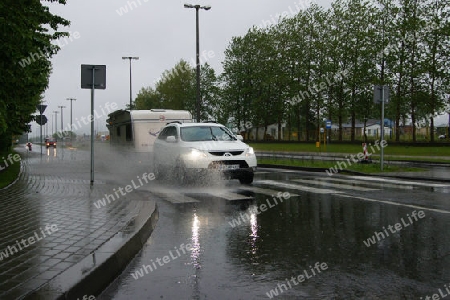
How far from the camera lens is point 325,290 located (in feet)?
13.5

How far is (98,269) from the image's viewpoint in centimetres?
429

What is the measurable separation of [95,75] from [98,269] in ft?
27.9

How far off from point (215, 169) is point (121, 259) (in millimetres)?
7111

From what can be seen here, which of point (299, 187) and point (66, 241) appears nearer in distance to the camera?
point (66, 241)

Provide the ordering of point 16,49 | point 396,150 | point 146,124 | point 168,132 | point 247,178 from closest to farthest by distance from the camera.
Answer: point 16,49 < point 247,178 < point 168,132 < point 146,124 < point 396,150

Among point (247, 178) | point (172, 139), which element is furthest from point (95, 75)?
point (247, 178)

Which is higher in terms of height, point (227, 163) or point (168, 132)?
point (168, 132)

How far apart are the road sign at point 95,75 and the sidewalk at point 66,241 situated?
336cm

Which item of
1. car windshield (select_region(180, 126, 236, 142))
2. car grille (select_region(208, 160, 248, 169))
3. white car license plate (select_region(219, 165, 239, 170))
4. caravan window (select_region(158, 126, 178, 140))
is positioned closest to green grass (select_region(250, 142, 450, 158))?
car windshield (select_region(180, 126, 236, 142))

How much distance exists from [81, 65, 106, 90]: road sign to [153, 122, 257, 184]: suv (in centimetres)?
258

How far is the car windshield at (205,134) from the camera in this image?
13406mm

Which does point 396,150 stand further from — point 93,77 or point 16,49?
point 16,49

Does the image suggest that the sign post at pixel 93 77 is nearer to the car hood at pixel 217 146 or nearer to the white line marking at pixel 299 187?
the car hood at pixel 217 146

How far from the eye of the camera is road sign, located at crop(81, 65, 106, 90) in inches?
466
